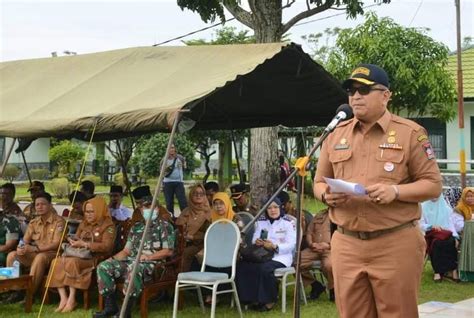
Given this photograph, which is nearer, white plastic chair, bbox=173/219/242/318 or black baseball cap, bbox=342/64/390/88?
black baseball cap, bbox=342/64/390/88

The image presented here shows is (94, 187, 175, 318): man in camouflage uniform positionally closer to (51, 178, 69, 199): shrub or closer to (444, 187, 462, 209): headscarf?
(444, 187, 462, 209): headscarf

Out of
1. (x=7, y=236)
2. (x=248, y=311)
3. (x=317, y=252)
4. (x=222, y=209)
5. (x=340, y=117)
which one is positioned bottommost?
(x=248, y=311)

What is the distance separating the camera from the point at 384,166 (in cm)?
352

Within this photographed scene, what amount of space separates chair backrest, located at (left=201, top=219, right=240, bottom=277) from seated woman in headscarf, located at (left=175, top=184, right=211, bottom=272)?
64 cm

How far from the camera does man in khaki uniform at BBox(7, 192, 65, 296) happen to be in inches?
303

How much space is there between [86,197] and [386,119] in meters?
6.58

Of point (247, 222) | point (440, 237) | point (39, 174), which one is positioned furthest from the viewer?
point (39, 174)

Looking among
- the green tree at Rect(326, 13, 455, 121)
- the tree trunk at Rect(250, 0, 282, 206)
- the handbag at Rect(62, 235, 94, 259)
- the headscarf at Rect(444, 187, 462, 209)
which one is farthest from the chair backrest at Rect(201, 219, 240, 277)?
the green tree at Rect(326, 13, 455, 121)

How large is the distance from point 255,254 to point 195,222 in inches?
41.5

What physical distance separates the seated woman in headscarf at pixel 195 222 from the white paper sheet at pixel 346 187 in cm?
448

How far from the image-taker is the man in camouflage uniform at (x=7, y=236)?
834 cm

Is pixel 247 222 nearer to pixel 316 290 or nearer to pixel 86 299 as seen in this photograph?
pixel 316 290

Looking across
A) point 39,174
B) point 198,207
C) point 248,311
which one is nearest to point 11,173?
point 39,174

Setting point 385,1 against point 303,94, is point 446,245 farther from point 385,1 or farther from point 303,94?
point 385,1
